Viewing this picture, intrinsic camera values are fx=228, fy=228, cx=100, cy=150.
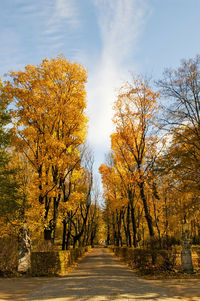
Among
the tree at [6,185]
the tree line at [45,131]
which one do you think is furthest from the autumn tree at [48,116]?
the tree at [6,185]

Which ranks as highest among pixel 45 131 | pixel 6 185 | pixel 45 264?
pixel 45 131

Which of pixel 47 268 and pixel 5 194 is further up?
pixel 5 194

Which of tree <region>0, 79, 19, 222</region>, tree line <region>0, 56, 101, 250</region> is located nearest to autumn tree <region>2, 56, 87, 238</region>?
tree line <region>0, 56, 101, 250</region>

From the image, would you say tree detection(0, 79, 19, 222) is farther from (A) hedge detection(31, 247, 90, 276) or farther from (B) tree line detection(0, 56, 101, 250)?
(A) hedge detection(31, 247, 90, 276)

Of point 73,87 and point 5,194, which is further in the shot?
point 5,194

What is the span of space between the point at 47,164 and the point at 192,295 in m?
9.32

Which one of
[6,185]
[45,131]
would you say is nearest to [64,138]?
[45,131]

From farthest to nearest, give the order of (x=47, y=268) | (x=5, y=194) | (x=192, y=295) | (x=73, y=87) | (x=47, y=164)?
1. (x=5, y=194)
2. (x=73, y=87)
3. (x=47, y=164)
4. (x=47, y=268)
5. (x=192, y=295)

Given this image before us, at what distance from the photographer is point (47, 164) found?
13.2 m

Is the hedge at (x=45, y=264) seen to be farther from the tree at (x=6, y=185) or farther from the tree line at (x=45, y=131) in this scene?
the tree at (x=6, y=185)

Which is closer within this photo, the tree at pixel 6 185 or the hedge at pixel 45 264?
the hedge at pixel 45 264

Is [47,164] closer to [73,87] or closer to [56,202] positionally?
[56,202]

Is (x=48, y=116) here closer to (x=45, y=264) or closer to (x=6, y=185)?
(x=6, y=185)

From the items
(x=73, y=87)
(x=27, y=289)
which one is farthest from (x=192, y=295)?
(x=73, y=87)
